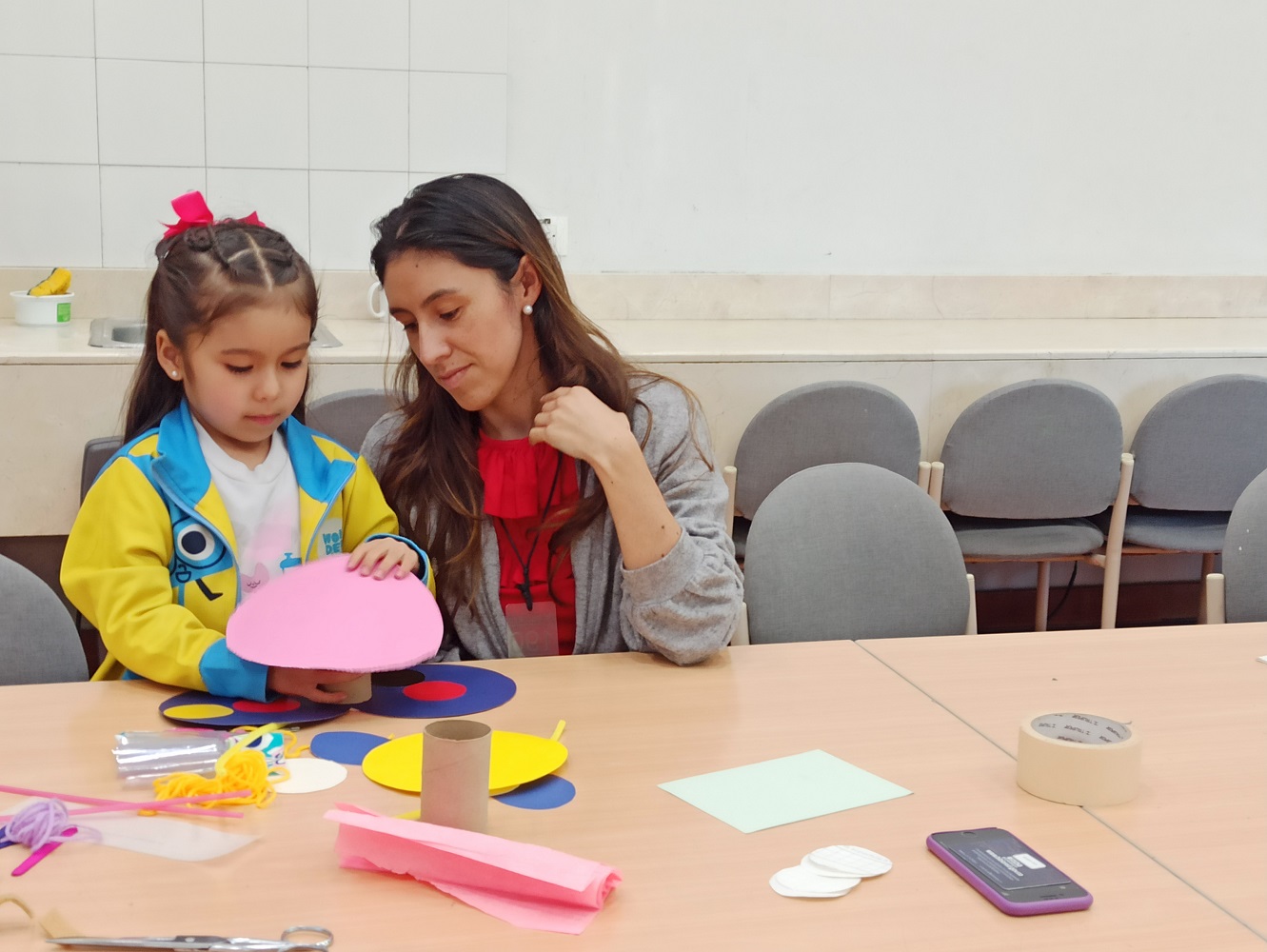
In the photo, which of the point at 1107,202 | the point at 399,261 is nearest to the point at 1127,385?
the point at 1107,202

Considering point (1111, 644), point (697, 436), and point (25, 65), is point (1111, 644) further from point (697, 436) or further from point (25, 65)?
point (25, 65)

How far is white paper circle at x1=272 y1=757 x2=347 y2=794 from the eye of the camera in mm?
1127

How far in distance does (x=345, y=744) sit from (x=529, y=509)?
0.50 m

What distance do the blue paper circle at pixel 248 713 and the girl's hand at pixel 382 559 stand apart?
15 centimetres

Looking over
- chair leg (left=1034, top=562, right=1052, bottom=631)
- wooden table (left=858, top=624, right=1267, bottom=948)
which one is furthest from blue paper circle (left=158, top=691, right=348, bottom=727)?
chair leg (left=1034, top=562, right=1052, bottom=631)

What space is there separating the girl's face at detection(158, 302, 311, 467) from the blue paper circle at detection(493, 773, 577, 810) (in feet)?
1.85

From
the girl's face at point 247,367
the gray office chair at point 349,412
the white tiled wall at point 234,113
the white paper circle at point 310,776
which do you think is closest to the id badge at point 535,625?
the girl's face at point 247,367

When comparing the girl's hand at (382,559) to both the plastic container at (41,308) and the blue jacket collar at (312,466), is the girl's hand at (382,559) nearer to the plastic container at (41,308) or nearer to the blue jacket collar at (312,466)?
the blue jacket collar at (312,466)

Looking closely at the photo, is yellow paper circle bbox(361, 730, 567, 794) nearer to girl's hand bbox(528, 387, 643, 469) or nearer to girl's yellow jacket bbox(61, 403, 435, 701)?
girl's yellow jacket bbox(61, 403, 435, 701)

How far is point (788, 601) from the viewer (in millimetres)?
1847

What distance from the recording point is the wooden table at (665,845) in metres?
0.92

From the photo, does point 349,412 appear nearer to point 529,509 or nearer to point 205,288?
point 529,509

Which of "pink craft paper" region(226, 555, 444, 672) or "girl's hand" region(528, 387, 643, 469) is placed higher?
"girl's hand" region(528, 387, 643, 469)

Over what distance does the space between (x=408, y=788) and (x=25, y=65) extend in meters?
2.64
